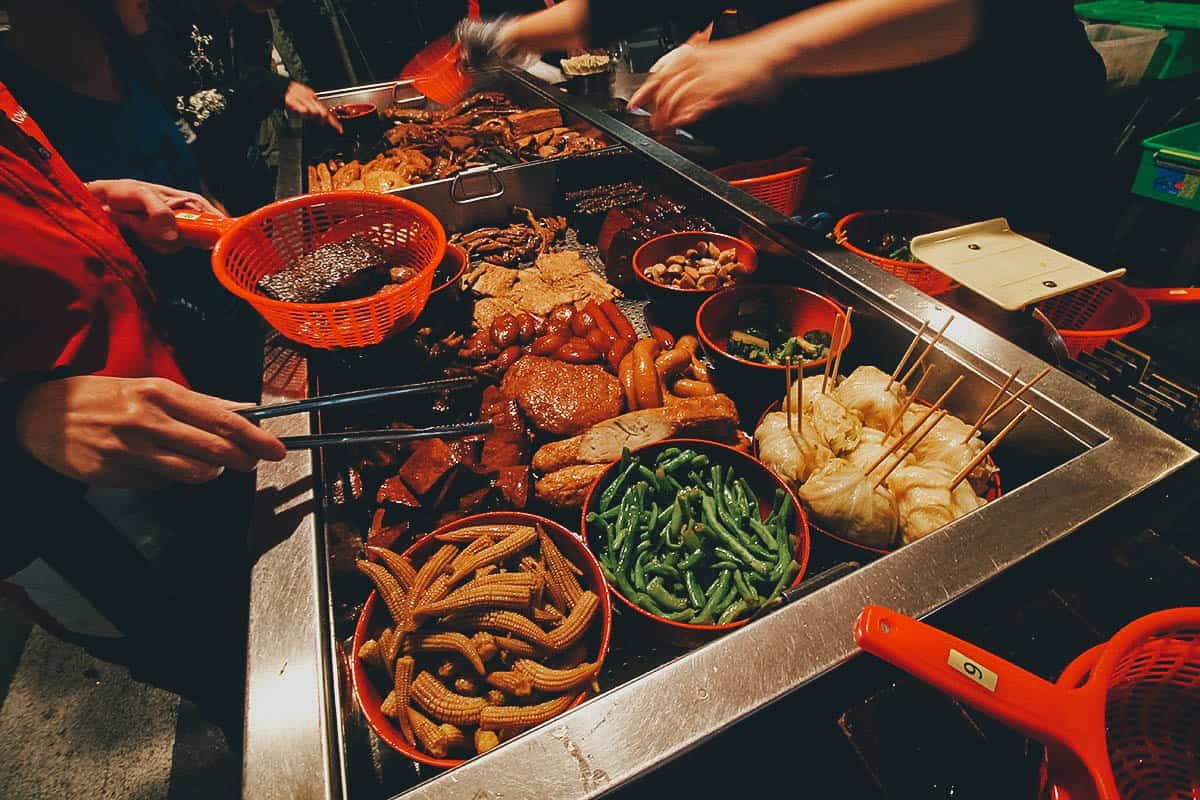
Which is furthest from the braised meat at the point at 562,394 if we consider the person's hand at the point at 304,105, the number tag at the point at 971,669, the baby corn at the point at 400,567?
the person's hand at the point at 304,105

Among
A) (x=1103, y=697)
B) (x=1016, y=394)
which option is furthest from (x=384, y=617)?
(x=1016, y=394)

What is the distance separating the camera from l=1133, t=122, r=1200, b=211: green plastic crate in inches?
173

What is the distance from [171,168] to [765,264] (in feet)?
12.1

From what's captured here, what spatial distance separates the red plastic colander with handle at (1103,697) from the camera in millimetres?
1125

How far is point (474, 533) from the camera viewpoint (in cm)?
185

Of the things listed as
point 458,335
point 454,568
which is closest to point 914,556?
point 454,568

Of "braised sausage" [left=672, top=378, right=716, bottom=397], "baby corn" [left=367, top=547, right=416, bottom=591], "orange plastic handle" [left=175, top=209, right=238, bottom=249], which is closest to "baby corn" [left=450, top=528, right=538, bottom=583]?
"baby corn" [left=367, top=547, right=416, bottom=591]

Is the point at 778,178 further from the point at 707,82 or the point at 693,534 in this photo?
the point at 693,534

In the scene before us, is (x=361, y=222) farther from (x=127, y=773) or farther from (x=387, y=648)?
(x=127, y=773)

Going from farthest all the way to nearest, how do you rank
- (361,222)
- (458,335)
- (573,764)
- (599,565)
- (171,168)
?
(171,168) < (458,335) < (361,222) < (599,565) < (573,764)

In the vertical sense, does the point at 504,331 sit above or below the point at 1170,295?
below

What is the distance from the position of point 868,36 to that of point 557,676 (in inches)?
112

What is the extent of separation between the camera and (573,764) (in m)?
1.12

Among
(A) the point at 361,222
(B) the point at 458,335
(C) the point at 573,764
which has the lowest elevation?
(B) the point at 458,335
